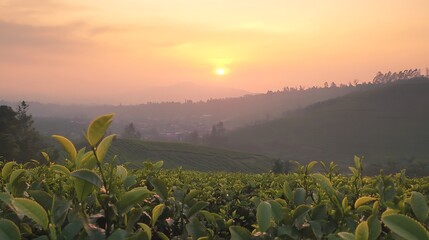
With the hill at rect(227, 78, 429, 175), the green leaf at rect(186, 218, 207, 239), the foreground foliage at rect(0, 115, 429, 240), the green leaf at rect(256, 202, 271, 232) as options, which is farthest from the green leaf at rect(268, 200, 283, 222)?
the hill at rect(227, 78, 429, 175)

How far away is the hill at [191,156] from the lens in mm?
83562

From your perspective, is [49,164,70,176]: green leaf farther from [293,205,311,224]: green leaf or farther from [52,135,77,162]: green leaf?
[293,205,311,224]: green leaf

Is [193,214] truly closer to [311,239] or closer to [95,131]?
[311,239]

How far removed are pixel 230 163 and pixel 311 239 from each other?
86400 millimetres

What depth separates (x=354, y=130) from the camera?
14312cm

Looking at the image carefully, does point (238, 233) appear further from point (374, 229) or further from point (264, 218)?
point (374, 229)

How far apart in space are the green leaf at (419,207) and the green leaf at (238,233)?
0.74 metres

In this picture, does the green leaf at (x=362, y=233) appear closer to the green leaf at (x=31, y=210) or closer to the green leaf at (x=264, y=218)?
the green leaf at (x=264, y=218)

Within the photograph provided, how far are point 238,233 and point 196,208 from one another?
2.13ft

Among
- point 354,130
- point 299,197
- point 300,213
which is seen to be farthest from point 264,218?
point 354,130

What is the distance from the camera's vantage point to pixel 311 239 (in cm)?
201

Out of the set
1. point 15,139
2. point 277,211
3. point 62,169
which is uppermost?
point 62,169

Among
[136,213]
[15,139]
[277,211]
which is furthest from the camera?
[15,139]

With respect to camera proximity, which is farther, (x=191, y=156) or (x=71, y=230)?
(x=191, y=156)
